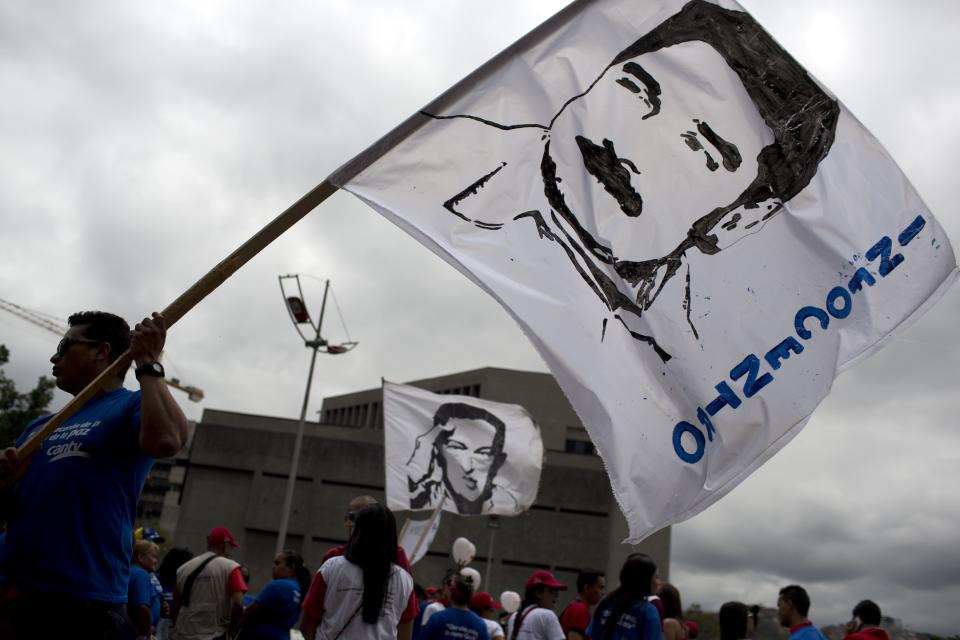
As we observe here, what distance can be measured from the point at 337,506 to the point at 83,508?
5608 cm

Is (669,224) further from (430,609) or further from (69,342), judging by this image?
(430,609)

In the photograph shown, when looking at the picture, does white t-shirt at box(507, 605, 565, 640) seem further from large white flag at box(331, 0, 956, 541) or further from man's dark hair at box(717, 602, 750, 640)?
large white flag at box(331, 0, 956, 541)

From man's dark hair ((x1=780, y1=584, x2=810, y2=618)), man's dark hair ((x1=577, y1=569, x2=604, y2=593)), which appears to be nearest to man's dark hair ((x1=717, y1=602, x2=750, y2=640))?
man's dark hair ((x1=780, y1=584, x2=810, y2=618))

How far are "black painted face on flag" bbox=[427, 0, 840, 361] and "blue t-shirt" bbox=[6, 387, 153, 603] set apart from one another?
169cm

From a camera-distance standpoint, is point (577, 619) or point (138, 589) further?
point (577, 619)

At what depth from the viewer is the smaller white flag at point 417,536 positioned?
1199 cm

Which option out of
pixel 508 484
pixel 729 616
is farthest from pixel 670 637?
pixel 508 484

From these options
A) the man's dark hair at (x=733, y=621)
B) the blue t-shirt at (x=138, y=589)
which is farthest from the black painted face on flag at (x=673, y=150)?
the blue t-shirt at (x=138, y=589)

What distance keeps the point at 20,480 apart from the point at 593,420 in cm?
213

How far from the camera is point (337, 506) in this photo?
2269 inches

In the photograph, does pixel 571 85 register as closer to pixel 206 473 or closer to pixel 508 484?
pixel 508 484

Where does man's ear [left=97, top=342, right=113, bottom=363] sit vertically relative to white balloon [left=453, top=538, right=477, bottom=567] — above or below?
below

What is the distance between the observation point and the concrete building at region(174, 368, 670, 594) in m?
56.0

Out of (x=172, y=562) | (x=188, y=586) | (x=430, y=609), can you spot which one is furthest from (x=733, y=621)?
(x=172, y=562)
